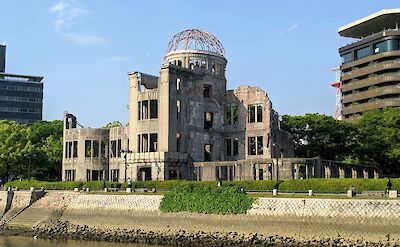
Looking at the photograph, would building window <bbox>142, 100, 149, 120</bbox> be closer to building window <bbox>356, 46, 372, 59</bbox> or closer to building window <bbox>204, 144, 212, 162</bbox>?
building window <bbox>204, 144, 212, 162</bbox>

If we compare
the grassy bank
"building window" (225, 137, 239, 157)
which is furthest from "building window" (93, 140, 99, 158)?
the grassy bank

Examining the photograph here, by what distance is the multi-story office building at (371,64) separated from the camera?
118 m

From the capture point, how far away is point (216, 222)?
161 ft

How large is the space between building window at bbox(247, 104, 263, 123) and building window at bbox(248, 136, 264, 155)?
7.83 feet

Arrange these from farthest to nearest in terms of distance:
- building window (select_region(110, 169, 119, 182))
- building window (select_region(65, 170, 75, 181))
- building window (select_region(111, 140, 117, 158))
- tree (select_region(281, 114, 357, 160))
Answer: building window (select_region(65, 170, 75, 181))
tree (select_region(281, 114, 357, 160))
building window (select_region(111, 140, 117, 158))
building window (select_region(110, 169, 119, 182))

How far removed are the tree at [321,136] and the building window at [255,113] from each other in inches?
427

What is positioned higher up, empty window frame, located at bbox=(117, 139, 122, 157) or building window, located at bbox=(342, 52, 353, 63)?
building window, located at bbox=(342, 52, 353, 63)

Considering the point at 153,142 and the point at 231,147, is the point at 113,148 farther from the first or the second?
the point at 231,147

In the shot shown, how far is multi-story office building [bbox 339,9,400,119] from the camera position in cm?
11844

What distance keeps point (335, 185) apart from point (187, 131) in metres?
30.0

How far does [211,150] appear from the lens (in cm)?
8125

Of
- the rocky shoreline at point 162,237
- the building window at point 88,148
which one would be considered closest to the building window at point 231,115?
the building window at point 88,148

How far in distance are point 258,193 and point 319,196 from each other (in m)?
6.50

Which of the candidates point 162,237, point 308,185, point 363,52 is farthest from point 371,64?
point 162,237
